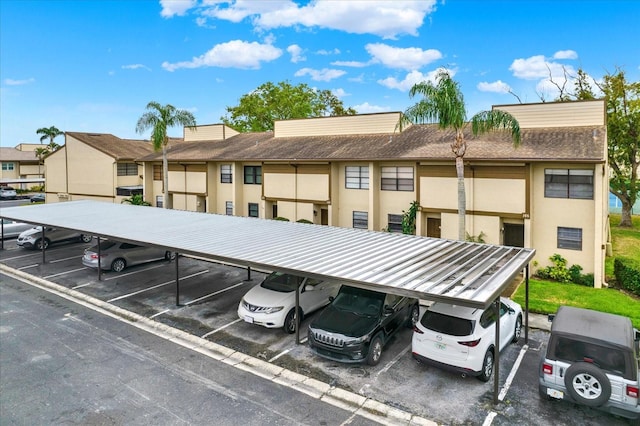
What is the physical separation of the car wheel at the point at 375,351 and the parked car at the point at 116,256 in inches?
488

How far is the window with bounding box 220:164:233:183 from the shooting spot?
1231 inches

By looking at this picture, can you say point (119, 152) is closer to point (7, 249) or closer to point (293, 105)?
point (7, 249)

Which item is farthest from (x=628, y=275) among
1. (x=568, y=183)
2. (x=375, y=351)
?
(x=375, y=351)

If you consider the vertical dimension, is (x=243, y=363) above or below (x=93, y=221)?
below

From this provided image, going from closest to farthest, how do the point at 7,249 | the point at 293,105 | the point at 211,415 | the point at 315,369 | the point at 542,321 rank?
1. the point at 211,415
2. the point at 315,369
3. the point at 542,321
4. the point at 7,249
5. the point at 293,105

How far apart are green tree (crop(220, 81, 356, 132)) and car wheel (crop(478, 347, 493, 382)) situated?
4470 cm

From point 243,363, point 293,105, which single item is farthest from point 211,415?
point 293,105

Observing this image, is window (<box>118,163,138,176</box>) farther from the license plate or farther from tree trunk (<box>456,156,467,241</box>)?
the license plate

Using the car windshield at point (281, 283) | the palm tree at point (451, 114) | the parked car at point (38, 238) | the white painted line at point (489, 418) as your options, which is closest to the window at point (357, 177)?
the palm tree at point (451, 114)

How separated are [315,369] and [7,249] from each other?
25.1 meters

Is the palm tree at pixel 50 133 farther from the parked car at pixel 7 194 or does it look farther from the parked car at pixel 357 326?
the parked car at pixel 357 326

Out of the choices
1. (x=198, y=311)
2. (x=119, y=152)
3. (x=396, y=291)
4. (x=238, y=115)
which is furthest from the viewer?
(x=238, y=115)

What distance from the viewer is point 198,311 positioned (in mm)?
15219

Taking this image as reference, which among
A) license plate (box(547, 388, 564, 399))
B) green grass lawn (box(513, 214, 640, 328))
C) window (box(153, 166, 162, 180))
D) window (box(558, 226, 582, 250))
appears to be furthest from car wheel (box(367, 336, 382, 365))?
window (box(153, 166, 162, 180))
